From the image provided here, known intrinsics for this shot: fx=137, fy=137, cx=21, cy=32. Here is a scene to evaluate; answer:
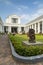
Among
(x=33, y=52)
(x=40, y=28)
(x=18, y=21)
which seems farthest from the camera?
(x=18, y=21)

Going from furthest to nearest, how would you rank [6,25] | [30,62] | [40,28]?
[6,25] → [40,28] → [30,62]

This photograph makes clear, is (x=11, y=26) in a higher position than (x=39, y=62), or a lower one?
higher

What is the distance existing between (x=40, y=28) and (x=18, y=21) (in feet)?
47.5

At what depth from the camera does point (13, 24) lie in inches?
1831

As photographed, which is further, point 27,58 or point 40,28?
point 40,28

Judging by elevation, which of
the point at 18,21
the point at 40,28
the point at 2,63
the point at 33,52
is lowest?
the point at 2,63

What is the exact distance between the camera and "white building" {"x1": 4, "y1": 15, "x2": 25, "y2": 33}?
4584 cm

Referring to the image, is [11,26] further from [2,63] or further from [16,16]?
[2,63]

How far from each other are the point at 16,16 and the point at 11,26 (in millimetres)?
3866

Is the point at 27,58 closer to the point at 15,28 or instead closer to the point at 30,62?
the point at 30,62

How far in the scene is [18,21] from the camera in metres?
47.9

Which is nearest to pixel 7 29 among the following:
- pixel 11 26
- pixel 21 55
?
pixel 11 26

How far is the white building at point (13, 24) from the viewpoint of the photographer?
150 ft

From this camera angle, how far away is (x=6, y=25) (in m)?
45.0
